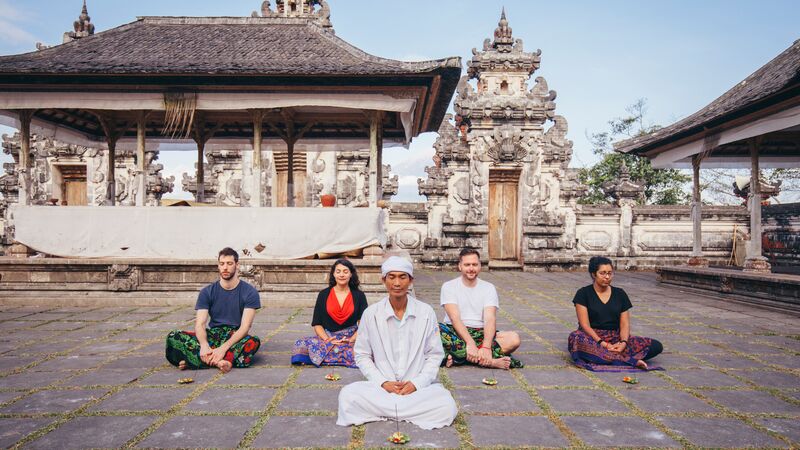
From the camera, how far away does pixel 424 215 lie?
16672 millimetres

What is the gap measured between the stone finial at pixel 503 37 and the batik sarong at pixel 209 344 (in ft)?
49.9

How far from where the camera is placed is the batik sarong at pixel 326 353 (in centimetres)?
507

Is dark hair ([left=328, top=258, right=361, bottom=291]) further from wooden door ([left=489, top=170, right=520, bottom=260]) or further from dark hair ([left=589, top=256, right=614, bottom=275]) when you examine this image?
wooden door ([left=489, top=170, right=520, bottom=260])

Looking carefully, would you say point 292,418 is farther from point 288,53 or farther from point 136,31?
point 136,31

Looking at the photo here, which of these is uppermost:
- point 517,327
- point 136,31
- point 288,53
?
point 136,31

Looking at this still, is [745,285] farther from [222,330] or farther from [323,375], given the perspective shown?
[222,330]

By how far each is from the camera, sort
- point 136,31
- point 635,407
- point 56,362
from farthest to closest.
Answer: point 136,31 < point 56,362 < point 635,407

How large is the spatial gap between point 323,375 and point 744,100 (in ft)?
31.0

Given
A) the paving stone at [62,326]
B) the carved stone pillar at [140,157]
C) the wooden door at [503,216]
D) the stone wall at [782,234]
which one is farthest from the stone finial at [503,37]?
the paving stone at [62,326]

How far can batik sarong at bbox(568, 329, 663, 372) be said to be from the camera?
4.98m

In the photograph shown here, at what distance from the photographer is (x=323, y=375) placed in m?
4.80

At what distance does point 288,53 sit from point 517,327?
6.74 meters

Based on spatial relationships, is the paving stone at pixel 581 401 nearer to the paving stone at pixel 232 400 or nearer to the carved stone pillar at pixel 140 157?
the paving stone at pixel 232 400

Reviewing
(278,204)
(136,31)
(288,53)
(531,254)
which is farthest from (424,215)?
(136,31)
